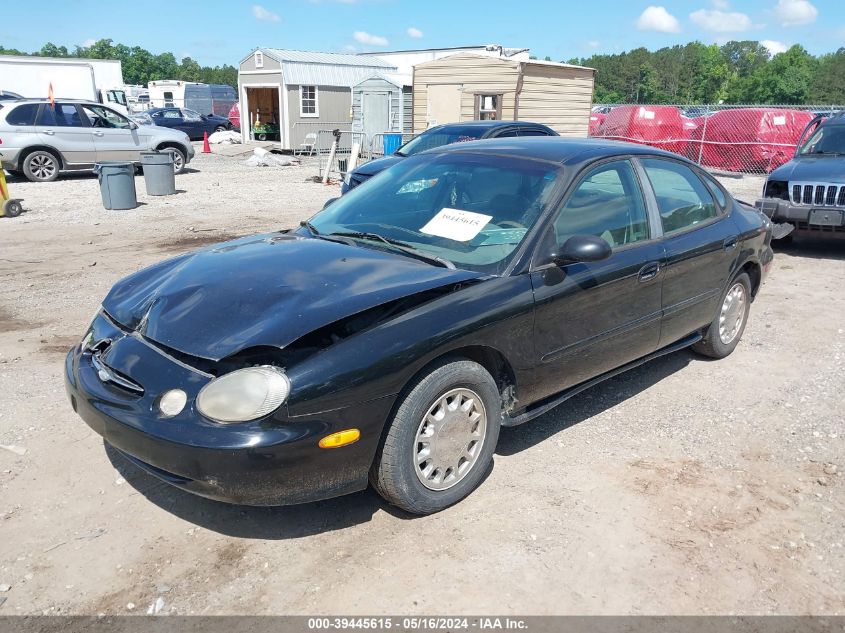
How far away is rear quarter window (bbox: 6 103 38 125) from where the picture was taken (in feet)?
48.6

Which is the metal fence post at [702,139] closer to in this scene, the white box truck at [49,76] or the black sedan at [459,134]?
the black sedan at [459,134]

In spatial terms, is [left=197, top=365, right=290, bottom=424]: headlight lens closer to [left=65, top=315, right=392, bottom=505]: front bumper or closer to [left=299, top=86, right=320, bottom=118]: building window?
[left=65, top=315, right=392, bottom=505]: front bumper

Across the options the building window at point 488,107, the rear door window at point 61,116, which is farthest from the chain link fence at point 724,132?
the rear door window at point 61,116

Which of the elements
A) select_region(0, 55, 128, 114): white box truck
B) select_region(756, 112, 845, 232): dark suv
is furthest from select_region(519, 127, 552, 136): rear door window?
select_region(0, 55, 128, 114): white box truck

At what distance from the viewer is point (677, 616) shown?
265 centimetres

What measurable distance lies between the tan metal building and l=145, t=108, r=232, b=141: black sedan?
13.4m

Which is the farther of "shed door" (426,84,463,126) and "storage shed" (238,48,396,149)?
"storage shed" (238,48,396,149)

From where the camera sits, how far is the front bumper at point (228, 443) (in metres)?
2.63

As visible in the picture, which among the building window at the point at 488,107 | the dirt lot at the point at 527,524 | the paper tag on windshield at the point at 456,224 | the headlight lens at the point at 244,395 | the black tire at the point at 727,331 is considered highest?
the building window at the point at 488,107

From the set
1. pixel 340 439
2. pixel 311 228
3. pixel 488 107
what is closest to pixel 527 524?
pixel 340 439

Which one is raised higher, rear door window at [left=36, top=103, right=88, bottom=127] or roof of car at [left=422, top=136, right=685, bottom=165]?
rear door window at [left=36, top=103, right=88, bottom=127]

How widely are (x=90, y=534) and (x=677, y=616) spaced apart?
254 centimetres

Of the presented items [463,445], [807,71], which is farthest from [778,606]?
[807,71]

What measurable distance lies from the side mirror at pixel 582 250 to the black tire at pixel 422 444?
0.74 meters
